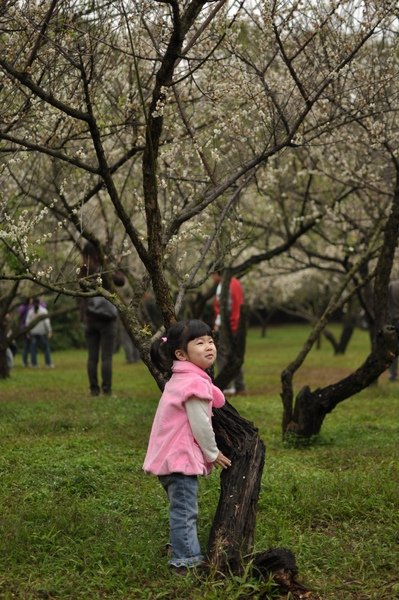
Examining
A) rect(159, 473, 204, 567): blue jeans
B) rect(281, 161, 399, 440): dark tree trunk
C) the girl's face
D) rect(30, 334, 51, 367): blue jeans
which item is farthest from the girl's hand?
rect(30, 334, 51, 367): blue jeans

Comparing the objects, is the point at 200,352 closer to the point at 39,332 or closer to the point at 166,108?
the point at 166,108

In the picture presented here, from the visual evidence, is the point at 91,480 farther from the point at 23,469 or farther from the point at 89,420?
the point at 89,420

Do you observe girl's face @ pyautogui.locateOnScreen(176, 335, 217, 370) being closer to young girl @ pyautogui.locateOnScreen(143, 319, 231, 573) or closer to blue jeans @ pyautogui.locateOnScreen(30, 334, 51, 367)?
→ young girl @ pyautogui.locateOnScreen(143, 319, 231, 573)

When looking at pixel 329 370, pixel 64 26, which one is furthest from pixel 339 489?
pixel 329 370

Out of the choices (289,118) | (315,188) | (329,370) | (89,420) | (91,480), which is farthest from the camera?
(329,370)

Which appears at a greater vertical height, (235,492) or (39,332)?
(39,332)

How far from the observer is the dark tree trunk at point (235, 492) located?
16.4ft

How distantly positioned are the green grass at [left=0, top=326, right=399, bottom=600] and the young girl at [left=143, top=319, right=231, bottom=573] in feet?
0.78

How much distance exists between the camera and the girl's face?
5.16 metres

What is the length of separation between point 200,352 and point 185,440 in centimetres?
50

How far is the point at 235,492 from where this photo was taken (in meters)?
5.28

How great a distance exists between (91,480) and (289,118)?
3.27 metres

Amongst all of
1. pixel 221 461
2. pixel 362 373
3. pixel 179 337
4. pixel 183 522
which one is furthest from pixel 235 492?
pixel 362 373

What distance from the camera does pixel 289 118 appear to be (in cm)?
740
